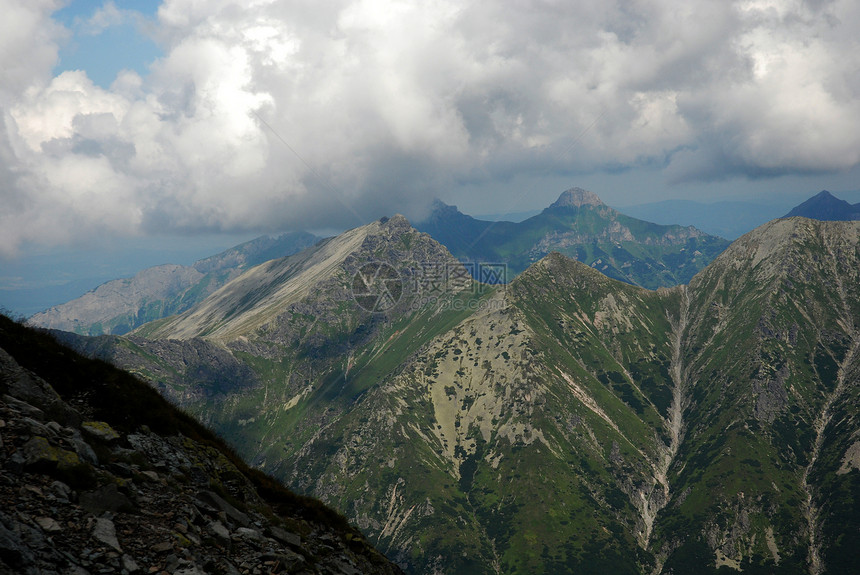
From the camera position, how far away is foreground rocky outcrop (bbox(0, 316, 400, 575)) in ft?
54.2

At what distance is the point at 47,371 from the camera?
26500mm

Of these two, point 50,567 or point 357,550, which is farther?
point 357,550

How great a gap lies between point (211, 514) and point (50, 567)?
33.4 feet

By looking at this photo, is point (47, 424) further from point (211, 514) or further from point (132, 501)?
point (211, 514)

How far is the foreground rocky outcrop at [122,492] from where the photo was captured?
1652 centimetres

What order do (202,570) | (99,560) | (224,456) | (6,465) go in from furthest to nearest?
(224,456) → (202,570) → (6,465) → (99,560)

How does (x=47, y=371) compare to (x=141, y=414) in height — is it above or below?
above

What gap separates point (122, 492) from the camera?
2030cm

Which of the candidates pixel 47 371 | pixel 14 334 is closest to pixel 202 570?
pixel 47 371

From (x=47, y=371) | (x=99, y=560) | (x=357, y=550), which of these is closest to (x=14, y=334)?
(x=47, y=371)

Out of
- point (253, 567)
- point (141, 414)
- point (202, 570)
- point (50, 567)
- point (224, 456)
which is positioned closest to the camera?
point (50, 567)

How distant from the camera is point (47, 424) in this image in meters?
20.7

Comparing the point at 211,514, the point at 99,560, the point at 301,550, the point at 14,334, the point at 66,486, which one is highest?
the point at 14,334

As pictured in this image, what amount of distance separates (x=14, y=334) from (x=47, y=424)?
33.5 ft
